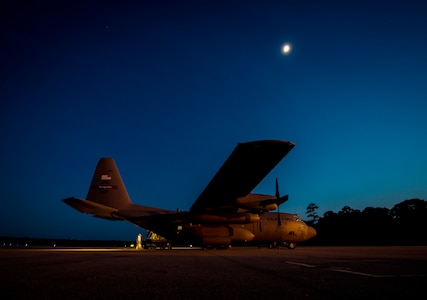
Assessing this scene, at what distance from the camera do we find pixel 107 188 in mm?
26891

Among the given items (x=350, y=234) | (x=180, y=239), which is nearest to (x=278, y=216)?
(x=180, y=239)

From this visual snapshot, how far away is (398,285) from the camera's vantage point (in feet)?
13.6

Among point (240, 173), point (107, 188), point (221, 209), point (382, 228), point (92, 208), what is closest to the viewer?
point (240, 173)

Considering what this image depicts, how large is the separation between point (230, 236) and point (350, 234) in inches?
Result: 2217

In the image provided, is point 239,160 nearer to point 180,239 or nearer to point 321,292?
point 180,239

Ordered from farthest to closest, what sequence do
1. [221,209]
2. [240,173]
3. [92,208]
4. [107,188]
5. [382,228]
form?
[382,228] < [107,188] < [92,208] < [221,209] < [240,173]

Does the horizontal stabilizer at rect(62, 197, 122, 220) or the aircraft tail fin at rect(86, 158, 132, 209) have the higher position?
the aircraft tail fin at rect(86, 158, 132, 209)

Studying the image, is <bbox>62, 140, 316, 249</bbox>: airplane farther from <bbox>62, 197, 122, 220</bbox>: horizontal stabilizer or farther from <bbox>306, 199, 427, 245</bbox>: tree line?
<bbox>306, 199, 427, 245</bbox>: tree line

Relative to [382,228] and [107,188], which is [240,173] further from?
[382,228]

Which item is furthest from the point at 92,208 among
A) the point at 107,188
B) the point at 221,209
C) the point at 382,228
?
the point at 382,228

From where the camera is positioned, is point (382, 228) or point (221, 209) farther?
point (382, 228)

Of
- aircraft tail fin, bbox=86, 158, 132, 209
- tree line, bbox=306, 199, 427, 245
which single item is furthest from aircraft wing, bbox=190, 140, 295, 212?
tree line, bbox=306, 199, 427, 245

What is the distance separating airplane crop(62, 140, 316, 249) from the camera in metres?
17.8

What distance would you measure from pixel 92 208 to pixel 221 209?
951cm
